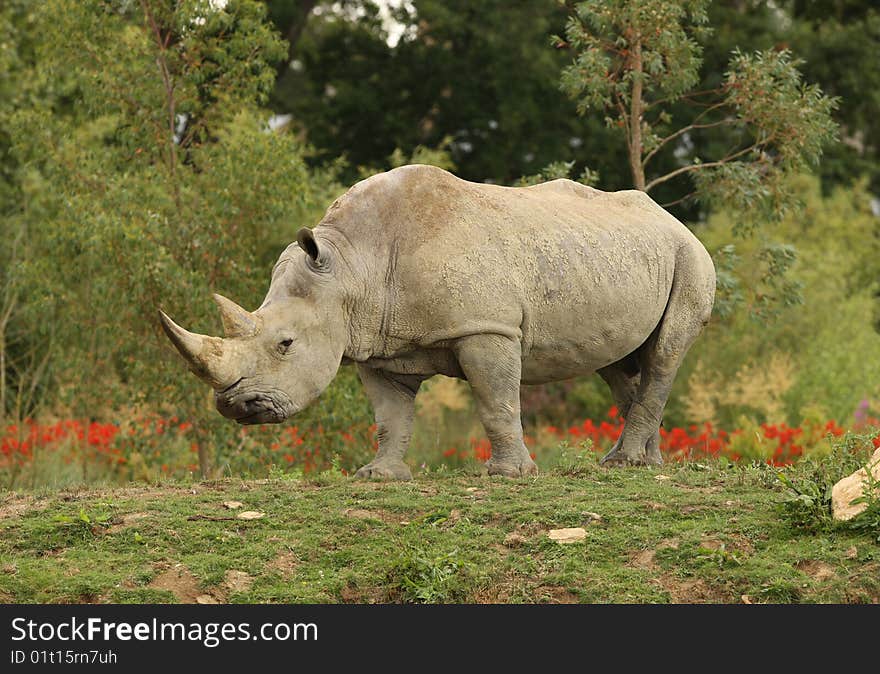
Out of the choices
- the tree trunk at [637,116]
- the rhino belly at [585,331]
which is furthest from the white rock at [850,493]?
the tree trunk at [637,116]

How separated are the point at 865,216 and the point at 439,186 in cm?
1630

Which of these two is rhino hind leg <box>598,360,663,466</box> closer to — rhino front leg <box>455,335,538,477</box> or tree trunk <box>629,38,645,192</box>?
rhino front leg <box>455,335,538,477</box>

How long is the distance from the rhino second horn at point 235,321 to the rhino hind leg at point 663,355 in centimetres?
309

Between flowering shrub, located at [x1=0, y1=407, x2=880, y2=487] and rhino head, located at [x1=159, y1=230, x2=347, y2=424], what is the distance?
3.99 m

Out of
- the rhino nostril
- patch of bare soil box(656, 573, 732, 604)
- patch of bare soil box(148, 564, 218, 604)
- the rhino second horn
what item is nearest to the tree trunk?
the rhino second horn

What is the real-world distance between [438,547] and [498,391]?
1821 millimetres

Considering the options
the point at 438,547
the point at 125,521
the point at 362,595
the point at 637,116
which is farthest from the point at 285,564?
the point at 637,116

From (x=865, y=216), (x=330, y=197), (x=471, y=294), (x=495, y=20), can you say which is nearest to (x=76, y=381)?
(x=330, y=197)

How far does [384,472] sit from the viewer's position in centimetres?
882

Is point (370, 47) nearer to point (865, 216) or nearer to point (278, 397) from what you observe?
point (865, 216)

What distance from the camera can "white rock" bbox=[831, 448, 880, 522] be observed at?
6.90 metres

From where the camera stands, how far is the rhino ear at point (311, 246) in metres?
8.09

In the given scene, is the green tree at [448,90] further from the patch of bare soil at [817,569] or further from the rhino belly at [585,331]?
the patch of bare soil at [817,569]

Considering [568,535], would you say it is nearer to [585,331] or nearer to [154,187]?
[585,331]
